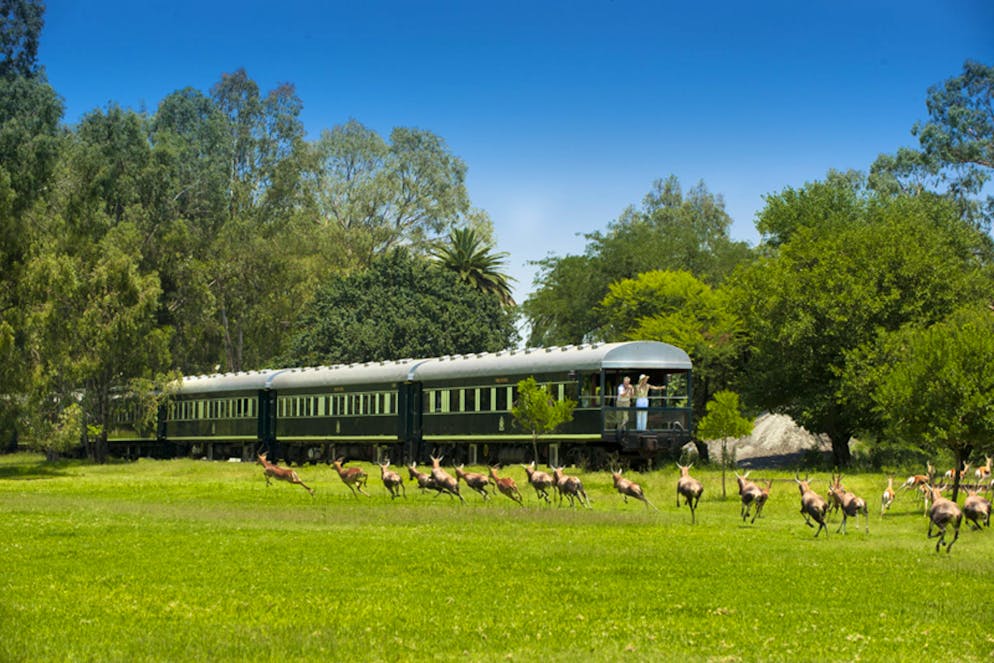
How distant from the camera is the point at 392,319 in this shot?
91.4 metres

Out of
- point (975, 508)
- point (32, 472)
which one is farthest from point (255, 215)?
point (975, 508)

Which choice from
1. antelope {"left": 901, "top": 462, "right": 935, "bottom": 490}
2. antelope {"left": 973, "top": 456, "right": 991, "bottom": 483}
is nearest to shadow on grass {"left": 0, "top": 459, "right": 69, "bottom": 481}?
antelope {"left": 901, "top": 462, "right": 935, "bottom": 490}

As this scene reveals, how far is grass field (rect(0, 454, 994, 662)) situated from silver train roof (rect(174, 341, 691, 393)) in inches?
602

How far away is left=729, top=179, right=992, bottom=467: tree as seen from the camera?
5616cm

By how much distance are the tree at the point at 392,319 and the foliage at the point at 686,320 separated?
16447 mm

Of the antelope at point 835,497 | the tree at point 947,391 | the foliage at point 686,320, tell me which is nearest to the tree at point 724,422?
the tree at point 947,391

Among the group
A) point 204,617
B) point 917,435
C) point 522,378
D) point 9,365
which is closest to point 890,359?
point 522,378

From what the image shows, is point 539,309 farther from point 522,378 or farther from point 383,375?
point 522,378

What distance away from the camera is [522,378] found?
169 ft

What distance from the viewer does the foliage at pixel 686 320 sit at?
6781 centimetres

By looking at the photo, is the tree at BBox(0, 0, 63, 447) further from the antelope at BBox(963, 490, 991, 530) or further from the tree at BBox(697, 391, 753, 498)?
the antelope at BBox(963, 490, 991, 530)

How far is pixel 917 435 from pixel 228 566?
2084 centimetres

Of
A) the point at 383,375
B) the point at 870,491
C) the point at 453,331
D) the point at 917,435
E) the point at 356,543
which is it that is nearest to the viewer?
the point at 356,543

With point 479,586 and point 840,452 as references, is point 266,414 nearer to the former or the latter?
point 840,452
